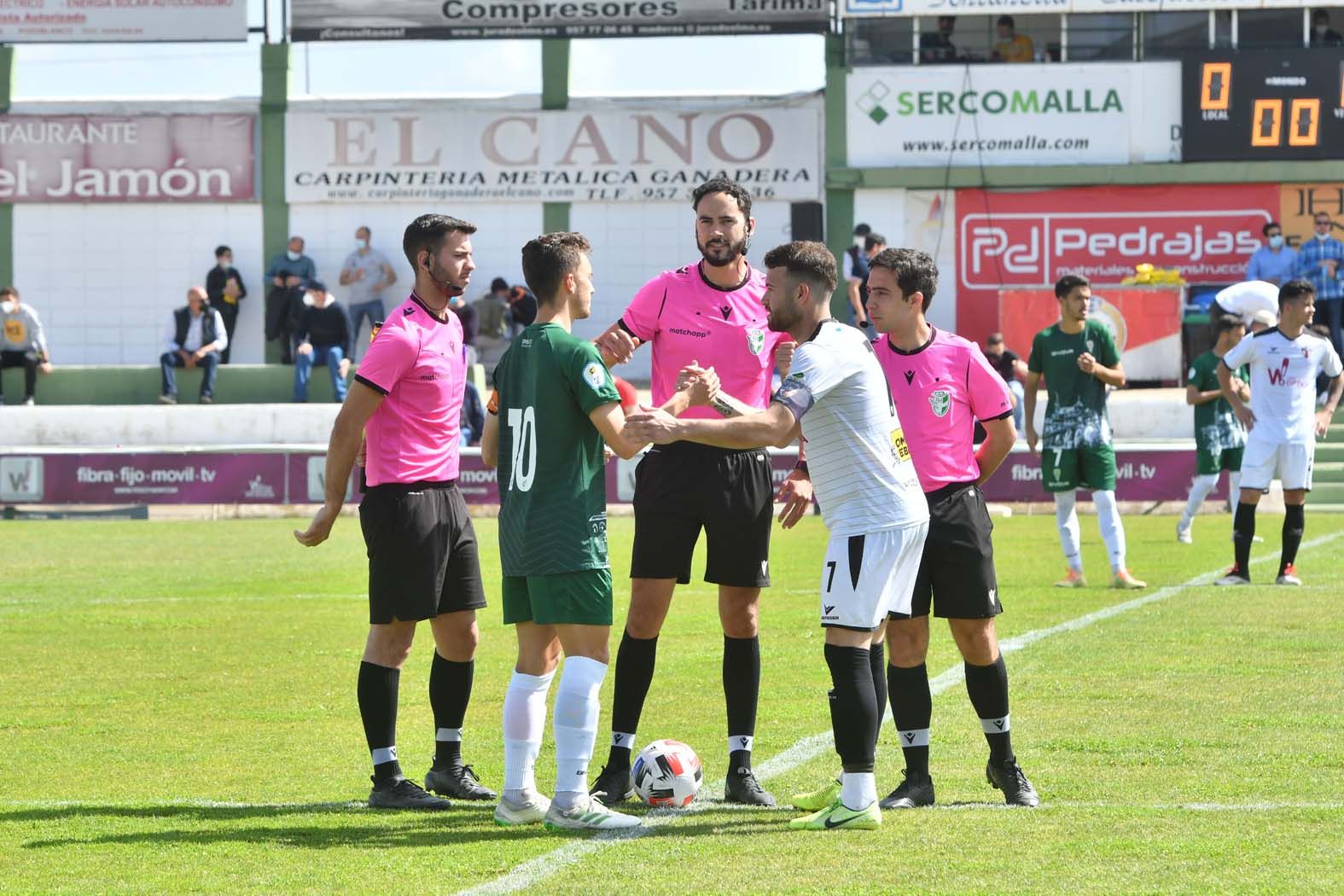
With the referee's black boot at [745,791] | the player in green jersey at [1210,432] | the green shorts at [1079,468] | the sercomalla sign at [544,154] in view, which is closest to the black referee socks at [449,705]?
the referee's black boot at [745,791]

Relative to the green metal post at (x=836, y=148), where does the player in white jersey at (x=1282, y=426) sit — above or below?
below

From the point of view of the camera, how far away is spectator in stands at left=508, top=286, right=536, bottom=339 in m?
30.2

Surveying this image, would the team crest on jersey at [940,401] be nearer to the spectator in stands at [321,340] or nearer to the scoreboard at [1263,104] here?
the spectator in stands at [321,340]

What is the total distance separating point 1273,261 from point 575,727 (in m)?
25.7

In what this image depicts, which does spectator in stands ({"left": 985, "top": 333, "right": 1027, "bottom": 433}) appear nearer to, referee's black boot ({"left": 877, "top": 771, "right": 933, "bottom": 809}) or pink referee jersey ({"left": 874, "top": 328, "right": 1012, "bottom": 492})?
pink referee jersey ({"left": 874, "top": 328, "right": 1012, "bottom": 492})

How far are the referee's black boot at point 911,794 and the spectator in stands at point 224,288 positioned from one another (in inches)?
1067

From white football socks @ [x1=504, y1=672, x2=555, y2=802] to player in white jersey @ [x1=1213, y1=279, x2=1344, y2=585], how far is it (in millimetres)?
9162

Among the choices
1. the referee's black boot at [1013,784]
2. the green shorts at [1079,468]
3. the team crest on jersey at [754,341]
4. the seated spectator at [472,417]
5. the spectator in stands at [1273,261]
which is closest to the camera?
the referee's black boot at [1013,784]

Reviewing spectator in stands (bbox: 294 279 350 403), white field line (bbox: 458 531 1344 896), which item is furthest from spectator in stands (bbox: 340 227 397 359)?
Answer: white field line (bbox: 458 531 1344 896)

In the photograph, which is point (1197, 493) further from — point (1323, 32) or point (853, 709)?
point (1323, 32)

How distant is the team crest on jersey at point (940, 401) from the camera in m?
7.11

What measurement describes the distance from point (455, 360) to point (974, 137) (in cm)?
2636

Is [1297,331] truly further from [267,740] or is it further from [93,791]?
[93,791]

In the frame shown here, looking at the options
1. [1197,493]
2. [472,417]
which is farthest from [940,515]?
[472,417]
